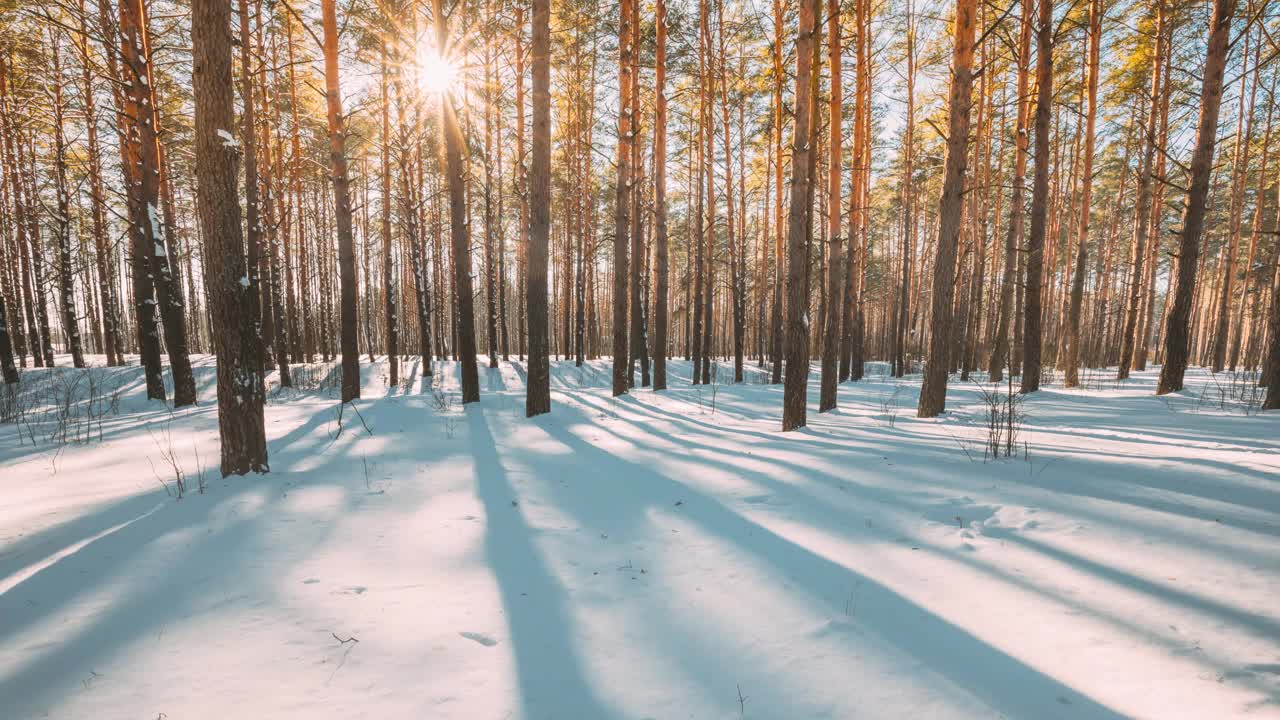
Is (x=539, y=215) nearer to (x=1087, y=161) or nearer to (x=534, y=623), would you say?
(x=534, y=623)

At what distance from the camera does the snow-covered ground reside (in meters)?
1.66

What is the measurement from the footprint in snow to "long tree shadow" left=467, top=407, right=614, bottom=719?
0.09 m

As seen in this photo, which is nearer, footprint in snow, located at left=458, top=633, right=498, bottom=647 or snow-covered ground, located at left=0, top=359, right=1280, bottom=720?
snow-covered ground, located at left=0, top=359, right=1280, bottom=720

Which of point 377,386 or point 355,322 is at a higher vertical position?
point 355,322

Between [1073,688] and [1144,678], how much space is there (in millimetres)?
248

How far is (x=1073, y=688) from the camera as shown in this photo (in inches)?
64.1

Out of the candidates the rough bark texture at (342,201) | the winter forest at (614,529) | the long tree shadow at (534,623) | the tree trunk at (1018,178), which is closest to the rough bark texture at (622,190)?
the winter forest at (614,529)

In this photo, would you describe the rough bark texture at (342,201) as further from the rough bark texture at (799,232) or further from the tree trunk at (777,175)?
the tree trunk at (777,175)

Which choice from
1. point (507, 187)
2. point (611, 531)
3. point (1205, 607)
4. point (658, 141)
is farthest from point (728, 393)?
point (507, 187)

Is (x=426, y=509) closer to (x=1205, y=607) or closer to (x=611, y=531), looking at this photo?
(x=611, y=531)

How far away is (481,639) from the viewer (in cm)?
200

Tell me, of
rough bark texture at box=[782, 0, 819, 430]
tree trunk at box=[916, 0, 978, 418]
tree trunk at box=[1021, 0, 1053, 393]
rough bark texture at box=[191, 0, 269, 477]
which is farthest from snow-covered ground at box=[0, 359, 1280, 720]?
tree trunk at box=[1021, 0, 1053, 393]

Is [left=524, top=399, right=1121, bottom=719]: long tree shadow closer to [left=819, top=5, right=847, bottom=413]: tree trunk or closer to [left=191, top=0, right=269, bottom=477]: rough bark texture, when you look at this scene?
[left=191, top=0, right=269, bottom=477]: rough bark texture

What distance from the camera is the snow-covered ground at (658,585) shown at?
166cm
